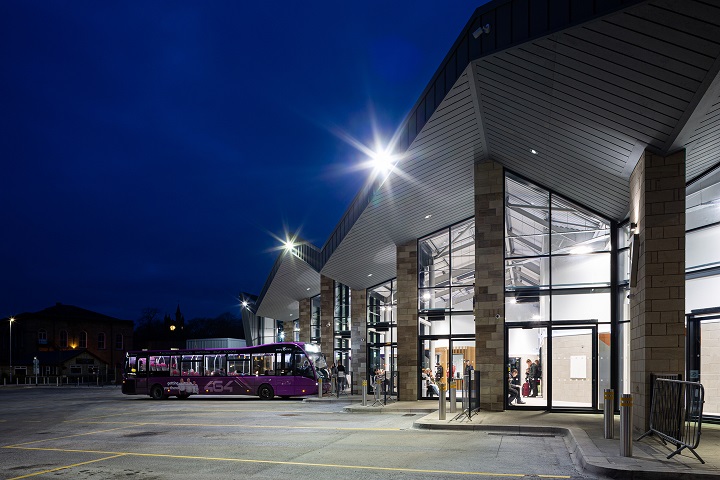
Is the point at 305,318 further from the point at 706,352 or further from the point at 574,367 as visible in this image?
the point at 706,352

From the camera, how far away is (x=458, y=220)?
26.1 m

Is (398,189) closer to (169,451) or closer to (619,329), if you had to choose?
(619,329)

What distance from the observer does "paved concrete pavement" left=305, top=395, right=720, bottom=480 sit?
9602mm

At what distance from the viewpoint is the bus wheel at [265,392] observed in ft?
110

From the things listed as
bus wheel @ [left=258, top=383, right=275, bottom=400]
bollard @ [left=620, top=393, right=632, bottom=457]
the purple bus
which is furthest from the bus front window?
bollard @ [left=620, top=393, right=632, bottom=457]

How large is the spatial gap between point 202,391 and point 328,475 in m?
25.7

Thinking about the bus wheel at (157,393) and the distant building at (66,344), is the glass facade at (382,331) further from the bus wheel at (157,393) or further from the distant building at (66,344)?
the distant building at (66,344)

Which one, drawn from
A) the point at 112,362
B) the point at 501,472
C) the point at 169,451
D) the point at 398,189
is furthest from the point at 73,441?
the point at 112,362

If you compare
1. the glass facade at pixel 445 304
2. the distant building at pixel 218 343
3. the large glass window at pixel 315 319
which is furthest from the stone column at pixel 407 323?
the distant building at pixel 218 343

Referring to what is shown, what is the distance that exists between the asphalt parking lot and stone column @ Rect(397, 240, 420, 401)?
712cm

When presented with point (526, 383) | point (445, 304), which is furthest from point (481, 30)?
point (445, 304)

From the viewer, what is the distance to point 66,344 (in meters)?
80.9

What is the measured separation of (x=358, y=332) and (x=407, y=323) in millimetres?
7457

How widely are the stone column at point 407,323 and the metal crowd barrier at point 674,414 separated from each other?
14.6 meters
